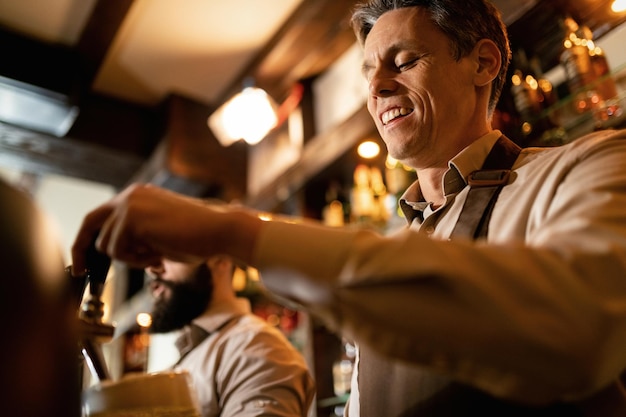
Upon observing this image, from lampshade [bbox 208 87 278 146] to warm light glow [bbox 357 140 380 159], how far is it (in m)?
0.75

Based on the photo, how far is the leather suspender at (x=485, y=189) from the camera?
1020 millimetres

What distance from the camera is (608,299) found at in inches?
23.9

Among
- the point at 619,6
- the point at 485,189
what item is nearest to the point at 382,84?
the point at 485,189

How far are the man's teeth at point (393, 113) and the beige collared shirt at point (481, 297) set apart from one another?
0.68m

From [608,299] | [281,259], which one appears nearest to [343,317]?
[281,259]

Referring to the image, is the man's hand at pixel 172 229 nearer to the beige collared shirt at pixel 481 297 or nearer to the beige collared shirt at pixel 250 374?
the beige collared shirt at pixel 481 297

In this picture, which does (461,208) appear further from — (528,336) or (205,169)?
(205,169)

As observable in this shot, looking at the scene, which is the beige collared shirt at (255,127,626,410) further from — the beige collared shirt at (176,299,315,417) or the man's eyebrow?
the beige collared shirt at (176,299,315,417)

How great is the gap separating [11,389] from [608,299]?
0.66 metres

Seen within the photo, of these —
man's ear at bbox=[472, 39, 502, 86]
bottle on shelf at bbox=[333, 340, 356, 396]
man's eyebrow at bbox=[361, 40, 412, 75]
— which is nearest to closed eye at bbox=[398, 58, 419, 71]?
man's eyebrow at bbox=[361, 40, 412, 75]

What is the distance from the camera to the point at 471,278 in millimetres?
600

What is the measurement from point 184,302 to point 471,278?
211 cm

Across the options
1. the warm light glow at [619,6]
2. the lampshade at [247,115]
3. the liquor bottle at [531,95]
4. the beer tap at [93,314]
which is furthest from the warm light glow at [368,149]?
the beer tap at [93,314]

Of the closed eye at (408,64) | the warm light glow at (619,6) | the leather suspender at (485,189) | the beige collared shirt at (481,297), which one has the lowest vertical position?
the beige collared shirt at (481,297)
